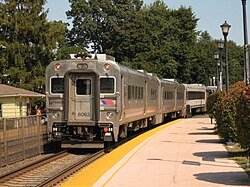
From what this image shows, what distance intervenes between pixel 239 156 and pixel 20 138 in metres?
7.13

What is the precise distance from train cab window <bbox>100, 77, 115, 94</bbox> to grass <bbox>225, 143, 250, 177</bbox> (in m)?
4.58

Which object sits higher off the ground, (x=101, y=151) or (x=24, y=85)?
(x=24, y=85)

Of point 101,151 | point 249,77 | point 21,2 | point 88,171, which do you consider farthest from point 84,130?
point 21,2

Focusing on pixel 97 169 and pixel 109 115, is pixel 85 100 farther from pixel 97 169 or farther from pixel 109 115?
pixel 97 169

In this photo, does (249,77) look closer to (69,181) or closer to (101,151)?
(101,151)

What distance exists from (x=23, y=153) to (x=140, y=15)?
193ft

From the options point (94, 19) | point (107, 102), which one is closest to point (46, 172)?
point (107, 102)

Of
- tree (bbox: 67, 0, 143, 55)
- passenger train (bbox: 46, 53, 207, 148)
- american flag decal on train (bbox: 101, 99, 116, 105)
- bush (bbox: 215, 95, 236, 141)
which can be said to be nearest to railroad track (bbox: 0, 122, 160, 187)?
passenger train (bbox: 46, 53, 207, 148)

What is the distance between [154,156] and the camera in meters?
16.7

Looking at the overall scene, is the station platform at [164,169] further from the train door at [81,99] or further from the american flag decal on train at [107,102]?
the american flag decal on train at [107,102]

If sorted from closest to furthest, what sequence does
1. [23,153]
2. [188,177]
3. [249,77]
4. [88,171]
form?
[188,177] < [88,171] < [249,77] < [23,153]

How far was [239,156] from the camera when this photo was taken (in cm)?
1620

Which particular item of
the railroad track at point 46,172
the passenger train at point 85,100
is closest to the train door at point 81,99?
the passenger train at point 85,100

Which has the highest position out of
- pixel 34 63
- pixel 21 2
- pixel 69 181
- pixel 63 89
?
pixel 21 2
